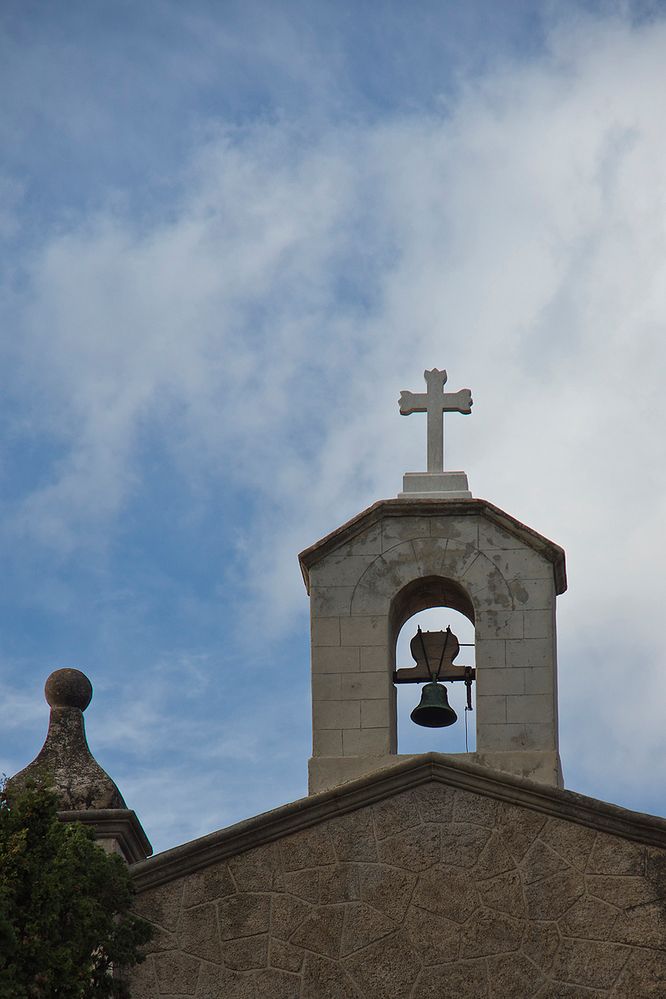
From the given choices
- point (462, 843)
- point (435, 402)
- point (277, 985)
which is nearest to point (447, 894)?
point (462, 843)

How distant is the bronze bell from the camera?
1355 cm

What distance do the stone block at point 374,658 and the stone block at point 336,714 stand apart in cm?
24

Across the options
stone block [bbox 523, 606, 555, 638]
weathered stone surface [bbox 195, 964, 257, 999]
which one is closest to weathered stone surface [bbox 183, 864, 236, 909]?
weathered stone surface [bbox 195, 964, 257, 999]

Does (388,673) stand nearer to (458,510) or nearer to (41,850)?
(458,510)

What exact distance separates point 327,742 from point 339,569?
1195 millimetres

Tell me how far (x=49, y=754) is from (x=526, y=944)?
10.1ft

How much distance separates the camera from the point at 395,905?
37.8ft

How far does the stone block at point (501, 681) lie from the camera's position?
42.4ft

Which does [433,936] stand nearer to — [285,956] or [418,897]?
[418,897]

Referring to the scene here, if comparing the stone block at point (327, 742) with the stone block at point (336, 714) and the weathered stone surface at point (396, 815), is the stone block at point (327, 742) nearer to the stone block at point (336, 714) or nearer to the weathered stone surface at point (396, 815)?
the stone block at point (336, 714)

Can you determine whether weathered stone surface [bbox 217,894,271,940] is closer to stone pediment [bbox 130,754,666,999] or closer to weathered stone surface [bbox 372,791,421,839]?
stone pediment [bbox 130,754,666,999]

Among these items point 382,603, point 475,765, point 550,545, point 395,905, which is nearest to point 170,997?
point 395,905

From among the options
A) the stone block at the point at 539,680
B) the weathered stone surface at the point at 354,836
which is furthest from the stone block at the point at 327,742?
the stone block at the point at 539,680

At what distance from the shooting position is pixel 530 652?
13.0 m
